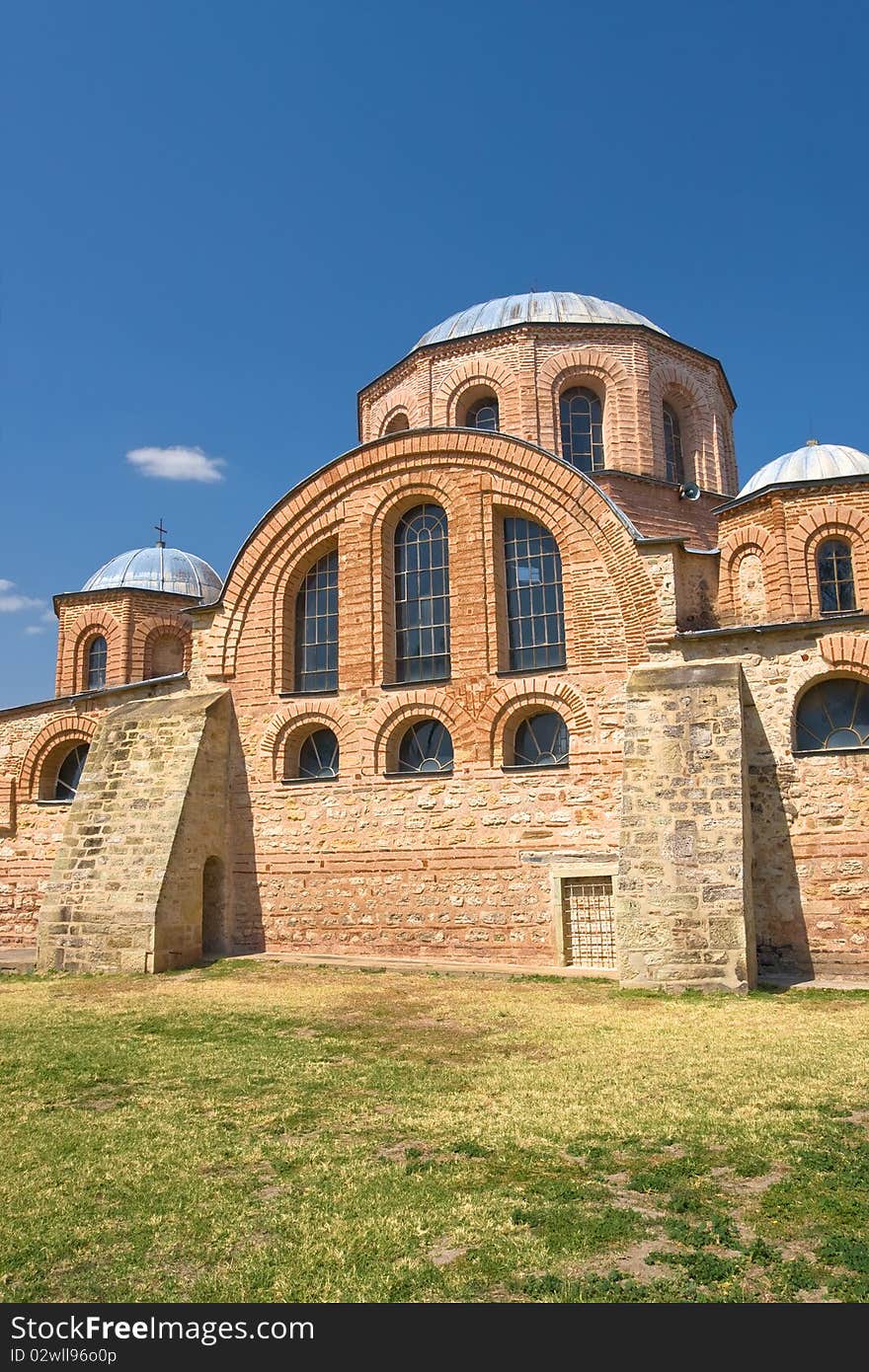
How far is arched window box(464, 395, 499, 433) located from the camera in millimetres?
19141

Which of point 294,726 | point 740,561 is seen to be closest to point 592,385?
point 740,561

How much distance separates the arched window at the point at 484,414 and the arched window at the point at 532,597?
4758 mm

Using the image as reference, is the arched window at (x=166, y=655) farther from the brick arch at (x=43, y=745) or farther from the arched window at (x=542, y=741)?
the arched window at (x=542, y=741)

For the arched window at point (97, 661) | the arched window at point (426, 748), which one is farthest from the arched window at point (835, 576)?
the arched window at point (97, 661)

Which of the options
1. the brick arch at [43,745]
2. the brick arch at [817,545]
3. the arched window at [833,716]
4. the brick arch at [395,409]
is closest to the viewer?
the arched window at [833,716]

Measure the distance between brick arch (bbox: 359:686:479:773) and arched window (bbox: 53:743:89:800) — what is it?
7233 mm

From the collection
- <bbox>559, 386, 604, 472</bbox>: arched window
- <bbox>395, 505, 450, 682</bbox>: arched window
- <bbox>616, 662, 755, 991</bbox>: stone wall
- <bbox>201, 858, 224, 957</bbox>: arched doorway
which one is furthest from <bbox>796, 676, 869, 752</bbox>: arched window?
<bbox>201, 858, 224, 957</bbox>: arched doorway

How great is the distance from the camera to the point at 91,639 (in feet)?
75.7

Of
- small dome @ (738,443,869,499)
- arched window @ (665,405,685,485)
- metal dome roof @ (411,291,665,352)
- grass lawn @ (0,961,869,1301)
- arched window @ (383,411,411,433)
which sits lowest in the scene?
grass lawn @ (0,961,869,1301)

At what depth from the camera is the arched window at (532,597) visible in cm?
1453

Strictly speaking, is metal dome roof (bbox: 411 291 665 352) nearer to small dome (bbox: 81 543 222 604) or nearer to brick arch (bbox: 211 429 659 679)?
brick arch (bbox: 211 429 659 679)

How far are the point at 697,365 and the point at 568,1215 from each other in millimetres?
18786

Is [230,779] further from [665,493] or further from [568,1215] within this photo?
[568,1215]
